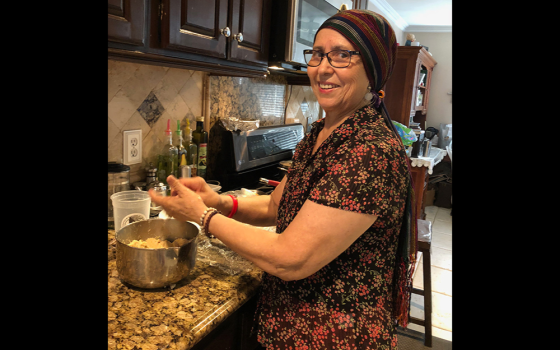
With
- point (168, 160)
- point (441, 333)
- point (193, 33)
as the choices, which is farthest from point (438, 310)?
point (193, 33)

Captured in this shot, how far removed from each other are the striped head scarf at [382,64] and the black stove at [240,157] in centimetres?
112

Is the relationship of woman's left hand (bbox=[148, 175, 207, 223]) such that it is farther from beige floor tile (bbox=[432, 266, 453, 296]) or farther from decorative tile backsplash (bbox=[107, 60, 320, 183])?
beige floor tile (bbox=[432, 266, 453, 296])

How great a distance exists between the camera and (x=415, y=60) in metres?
4.76

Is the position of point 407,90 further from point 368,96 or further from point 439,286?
point 368,96

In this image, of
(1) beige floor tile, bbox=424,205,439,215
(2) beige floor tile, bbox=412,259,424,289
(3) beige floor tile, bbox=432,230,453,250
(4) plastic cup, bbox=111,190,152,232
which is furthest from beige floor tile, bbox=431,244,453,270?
(4) plastic cup, bbox=111,190,152,232

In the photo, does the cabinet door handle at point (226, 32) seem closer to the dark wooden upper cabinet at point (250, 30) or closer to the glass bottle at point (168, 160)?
the dark wooden upper cabinet at point (250, 30)

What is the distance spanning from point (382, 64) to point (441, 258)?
348 cm

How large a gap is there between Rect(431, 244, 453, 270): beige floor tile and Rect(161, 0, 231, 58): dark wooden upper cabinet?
3229 millimetres

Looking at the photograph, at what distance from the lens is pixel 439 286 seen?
3.38 m

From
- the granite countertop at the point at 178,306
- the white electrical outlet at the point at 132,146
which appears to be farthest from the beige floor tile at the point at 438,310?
the white electrical outlet at the point at 132,146

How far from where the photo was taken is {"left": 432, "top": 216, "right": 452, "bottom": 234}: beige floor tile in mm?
4973
